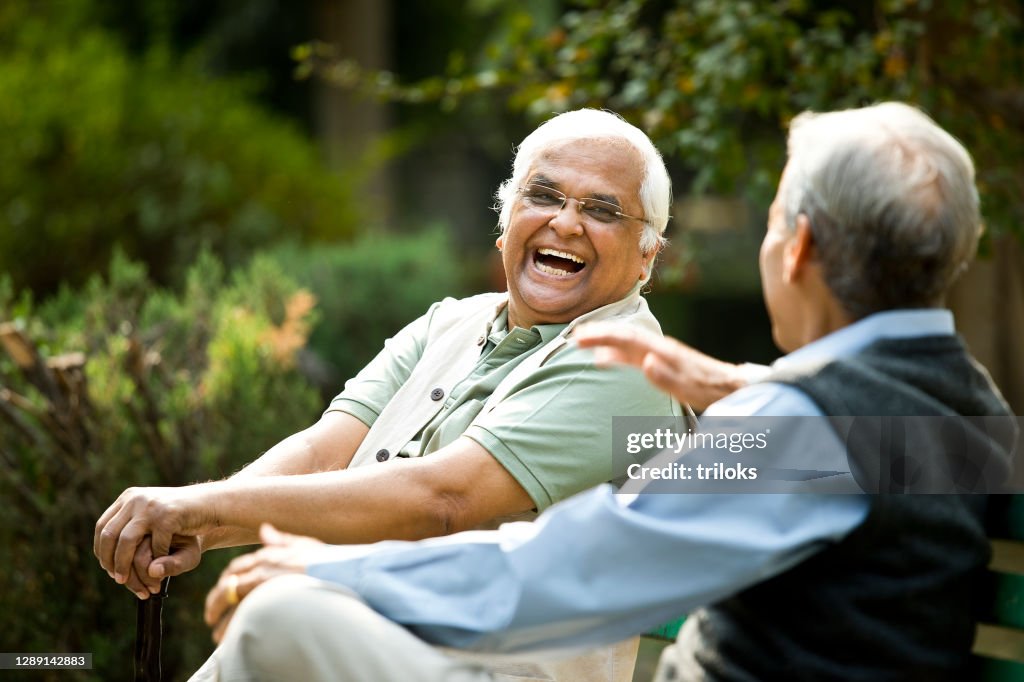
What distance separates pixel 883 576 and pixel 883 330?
350 mm

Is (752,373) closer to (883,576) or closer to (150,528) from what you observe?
(883,576)

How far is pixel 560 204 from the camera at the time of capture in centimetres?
303

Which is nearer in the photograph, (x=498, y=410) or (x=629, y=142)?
(x=498, y=410)

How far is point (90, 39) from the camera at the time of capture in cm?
987

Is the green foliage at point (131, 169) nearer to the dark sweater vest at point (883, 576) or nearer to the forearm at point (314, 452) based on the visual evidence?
the forearm at point (314, 452)

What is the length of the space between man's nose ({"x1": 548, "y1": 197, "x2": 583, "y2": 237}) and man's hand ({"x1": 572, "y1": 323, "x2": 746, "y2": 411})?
0.96m

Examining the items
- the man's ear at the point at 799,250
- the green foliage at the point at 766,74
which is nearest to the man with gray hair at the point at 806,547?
the man's ear at the point at 799,250

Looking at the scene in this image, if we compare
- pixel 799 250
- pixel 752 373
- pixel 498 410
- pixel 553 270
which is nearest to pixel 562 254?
pixel 553 270

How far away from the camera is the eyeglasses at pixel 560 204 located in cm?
299

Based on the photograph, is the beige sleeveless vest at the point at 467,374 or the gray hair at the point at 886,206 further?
the beige sleeveless vest at the point at 467,374

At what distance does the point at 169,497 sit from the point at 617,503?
3.57 feet

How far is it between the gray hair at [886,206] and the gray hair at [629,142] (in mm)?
1114

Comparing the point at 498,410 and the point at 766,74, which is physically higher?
the point at 766,74

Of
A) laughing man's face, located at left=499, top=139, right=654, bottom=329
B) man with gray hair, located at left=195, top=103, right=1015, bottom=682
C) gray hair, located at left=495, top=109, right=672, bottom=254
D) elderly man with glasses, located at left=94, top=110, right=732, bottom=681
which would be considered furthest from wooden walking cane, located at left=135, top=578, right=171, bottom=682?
gray hair, located at left=495, top=109, right=672, bottom=254
